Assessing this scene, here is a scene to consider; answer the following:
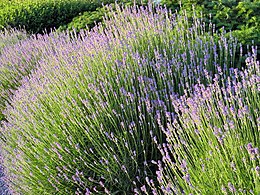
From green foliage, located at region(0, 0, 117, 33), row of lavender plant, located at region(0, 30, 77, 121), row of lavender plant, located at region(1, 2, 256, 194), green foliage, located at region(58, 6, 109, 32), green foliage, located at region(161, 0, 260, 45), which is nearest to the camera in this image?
row of lavender plant, located at region(1, 2, 256, 194)

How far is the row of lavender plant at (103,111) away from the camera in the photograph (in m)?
2.64

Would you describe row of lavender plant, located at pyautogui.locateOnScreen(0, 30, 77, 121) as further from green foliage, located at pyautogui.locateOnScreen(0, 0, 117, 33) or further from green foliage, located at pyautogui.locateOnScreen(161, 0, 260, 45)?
green foliage, located at pyautogui.locateOnScreen(0, 0, 117, 33)

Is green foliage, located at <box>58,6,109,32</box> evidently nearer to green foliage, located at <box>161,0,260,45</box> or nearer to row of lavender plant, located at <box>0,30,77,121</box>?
row of lavender plant, located at <box>0,30,77,121</box>

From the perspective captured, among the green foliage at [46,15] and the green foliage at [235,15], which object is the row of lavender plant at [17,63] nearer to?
the green foliage at [235,15]

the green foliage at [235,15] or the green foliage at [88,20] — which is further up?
the green foliage at [235,15]

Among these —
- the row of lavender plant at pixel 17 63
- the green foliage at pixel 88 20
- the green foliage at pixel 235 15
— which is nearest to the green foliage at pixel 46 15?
the green foliage at pixel 88 20

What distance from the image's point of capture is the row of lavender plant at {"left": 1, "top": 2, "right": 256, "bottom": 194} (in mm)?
2643

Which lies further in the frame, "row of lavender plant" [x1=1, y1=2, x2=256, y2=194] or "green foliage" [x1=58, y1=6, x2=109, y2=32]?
"green foliage" [x1=58, y1=6, x2=109, y2=32]

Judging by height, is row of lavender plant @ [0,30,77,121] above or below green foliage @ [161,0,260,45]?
below

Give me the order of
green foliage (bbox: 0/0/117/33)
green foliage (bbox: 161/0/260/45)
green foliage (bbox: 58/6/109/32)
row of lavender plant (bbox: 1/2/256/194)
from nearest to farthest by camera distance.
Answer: row of lavender plant (bbox: 1/2/256/194), green foliage (bbox: 161/0/260/45), green foliage (bbox: 58/6/109/32), green foliage (bbox: 0/0/117/33)

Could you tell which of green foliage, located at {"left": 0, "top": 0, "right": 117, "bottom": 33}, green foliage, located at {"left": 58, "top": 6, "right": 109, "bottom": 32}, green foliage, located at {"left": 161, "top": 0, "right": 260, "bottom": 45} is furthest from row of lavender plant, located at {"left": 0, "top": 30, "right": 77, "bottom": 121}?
green foliage, located at {"left": 0, "top": 0, "right": 117, "bottom": 33}

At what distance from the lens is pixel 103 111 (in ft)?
9.45

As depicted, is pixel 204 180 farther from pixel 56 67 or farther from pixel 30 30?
pixel 30 30

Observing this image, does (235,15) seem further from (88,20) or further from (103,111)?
(88,20)
